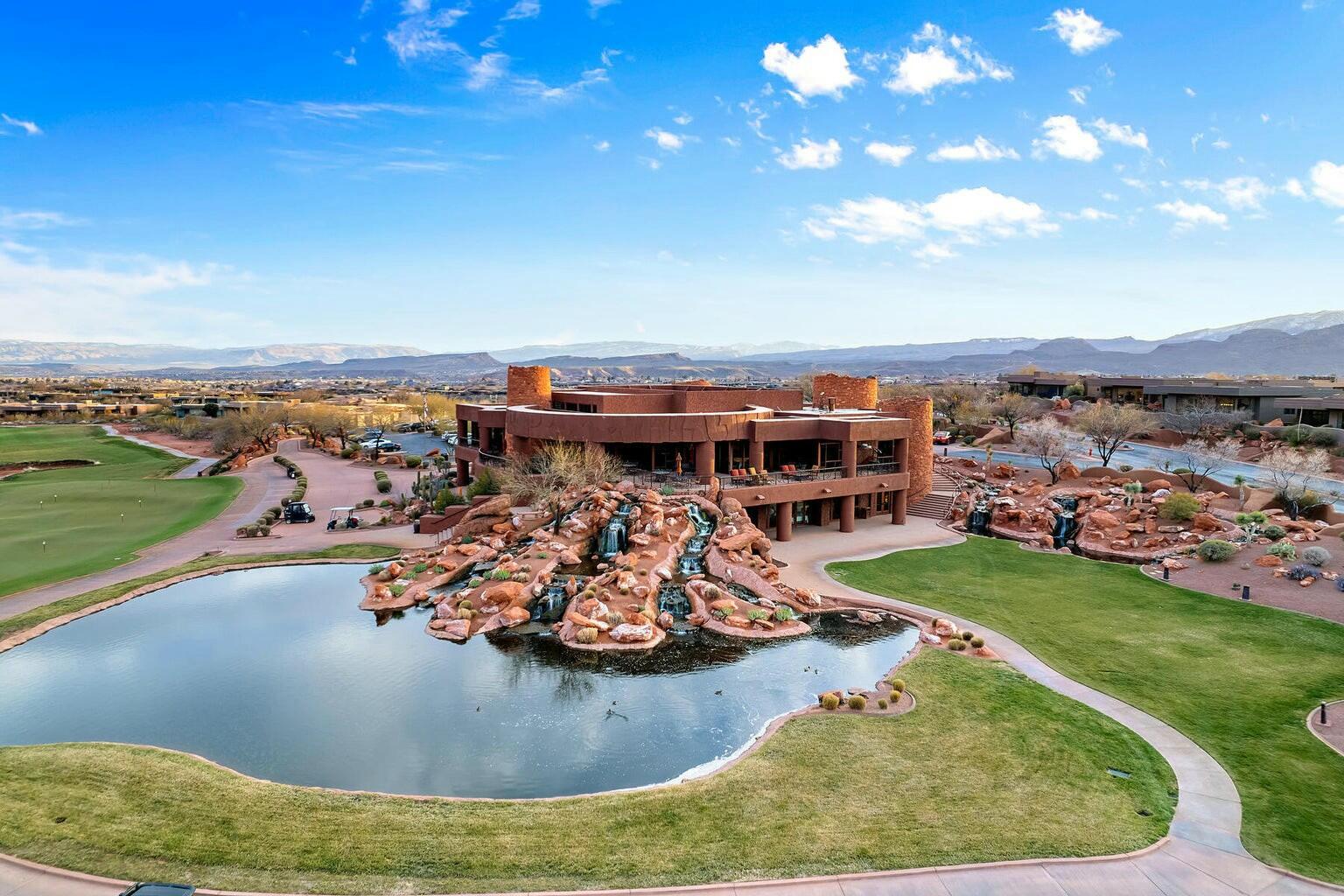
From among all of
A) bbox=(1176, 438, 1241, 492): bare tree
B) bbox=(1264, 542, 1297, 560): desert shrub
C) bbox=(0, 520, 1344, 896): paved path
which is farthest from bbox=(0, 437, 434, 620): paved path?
bbox=(1176, 438, 1241, 492): bare tree

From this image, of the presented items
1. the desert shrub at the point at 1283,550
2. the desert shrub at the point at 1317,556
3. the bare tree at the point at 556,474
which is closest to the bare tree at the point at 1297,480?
the desert shrub at the point at 1283,550

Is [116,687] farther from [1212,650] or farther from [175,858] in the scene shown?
[1212,650]

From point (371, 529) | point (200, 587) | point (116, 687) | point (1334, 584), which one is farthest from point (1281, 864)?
point (371, 529)

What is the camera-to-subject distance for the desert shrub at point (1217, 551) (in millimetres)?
30969

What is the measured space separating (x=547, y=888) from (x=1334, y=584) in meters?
32.3

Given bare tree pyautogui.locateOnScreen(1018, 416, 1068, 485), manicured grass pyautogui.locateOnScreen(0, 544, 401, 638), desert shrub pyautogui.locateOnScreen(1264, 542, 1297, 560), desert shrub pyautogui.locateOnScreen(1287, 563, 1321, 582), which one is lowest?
manicured grass pyautogui.locateOnScreen(0, 544, 401, 638)

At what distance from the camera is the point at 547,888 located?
11.4m

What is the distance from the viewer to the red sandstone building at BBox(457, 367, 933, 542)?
38.1 m

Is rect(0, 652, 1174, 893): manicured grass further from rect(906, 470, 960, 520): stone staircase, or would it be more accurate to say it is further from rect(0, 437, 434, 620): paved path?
rect(906, 470, 960, 520): stone staircase

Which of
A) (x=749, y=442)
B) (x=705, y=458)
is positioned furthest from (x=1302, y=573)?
(x=705, y=458)

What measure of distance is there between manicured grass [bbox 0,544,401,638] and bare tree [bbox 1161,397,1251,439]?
236 ft

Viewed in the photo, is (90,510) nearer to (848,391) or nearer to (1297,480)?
(848,391)

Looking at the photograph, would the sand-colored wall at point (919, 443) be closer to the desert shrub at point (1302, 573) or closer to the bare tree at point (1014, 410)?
the desert shrub at point (1302, 573)

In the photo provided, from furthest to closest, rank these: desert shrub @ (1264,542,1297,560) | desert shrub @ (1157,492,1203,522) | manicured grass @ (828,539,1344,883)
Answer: desert shrub @ (1157,492,1203,522), desert shrub @ (1264,542,1297,560), manicured grass @ (828,539,1344,883)
